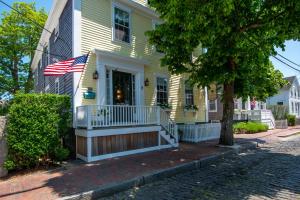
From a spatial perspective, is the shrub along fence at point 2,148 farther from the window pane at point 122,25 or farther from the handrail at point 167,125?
the handrail at point 167,125

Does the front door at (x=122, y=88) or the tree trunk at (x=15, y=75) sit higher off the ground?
the tree trunk at (x=15, y=75)

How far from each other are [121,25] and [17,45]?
69.6 feet

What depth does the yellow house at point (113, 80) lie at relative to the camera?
1034 centimetres

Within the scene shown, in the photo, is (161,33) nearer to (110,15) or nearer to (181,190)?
(110,15)

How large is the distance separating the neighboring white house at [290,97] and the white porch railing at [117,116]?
1263 inches

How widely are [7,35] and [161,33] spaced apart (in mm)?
24830

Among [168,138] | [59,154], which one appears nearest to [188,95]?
[168,138]

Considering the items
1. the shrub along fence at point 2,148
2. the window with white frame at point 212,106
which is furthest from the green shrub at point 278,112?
the shrub along fence at point 2,148

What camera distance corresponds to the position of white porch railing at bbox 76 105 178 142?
9914mm

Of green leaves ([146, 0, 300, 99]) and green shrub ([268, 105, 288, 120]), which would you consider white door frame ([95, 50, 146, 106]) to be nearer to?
green leaves ([146, 0, 300, 99])

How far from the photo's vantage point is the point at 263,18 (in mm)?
9227

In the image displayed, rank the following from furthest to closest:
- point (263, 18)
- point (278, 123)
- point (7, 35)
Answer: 1. point (7, 35)
2. point (278, 123)
3. point (263, 18)

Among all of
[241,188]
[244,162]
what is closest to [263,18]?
[244,162]

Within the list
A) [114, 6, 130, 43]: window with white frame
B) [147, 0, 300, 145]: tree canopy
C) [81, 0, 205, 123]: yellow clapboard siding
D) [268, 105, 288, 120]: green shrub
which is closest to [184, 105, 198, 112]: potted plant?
[81, 0, 205, 123]: yellow clapboard siding
